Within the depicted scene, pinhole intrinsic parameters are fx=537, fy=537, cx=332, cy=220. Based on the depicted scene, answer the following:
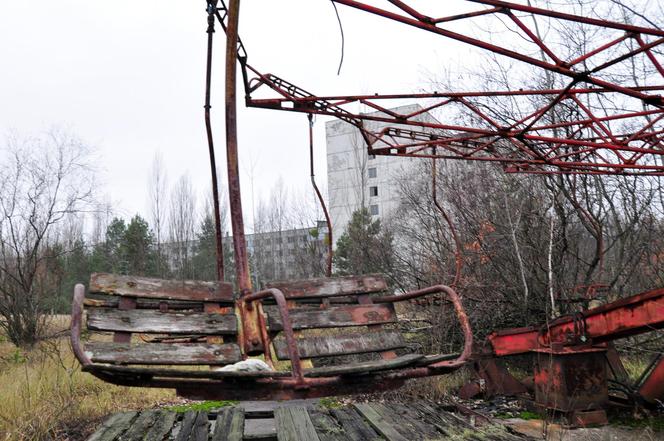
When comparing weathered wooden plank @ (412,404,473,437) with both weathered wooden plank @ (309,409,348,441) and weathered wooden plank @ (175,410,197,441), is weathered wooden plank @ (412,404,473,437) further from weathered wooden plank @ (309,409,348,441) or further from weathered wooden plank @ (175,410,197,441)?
weathered wooden plank @ (175,410,197,441)

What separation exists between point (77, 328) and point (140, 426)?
109 inches

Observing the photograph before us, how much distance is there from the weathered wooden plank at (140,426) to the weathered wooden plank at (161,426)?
0.05 m

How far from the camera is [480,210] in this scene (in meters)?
9.87

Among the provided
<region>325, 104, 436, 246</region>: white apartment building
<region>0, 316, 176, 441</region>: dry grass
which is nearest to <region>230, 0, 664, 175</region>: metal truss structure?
<region>0, 316, 176, 441</region>: dry grass

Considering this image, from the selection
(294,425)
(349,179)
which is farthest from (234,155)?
(349,179)

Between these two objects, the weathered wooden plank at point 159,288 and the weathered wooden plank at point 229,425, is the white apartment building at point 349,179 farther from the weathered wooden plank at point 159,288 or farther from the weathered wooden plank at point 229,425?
the weathered wooden plank at point 159,288

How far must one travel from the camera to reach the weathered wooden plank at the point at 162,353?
9.09ft

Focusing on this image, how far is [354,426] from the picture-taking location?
15.3ft

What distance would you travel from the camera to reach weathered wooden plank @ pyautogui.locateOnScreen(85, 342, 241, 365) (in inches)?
109

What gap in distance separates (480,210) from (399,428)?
20.1 ft

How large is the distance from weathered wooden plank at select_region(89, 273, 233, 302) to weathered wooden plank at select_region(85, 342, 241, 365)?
315mm

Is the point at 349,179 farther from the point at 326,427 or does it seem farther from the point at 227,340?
the point at 227,340

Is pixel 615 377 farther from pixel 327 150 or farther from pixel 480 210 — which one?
pixel 327 150

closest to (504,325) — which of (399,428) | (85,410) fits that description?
(399,428)
